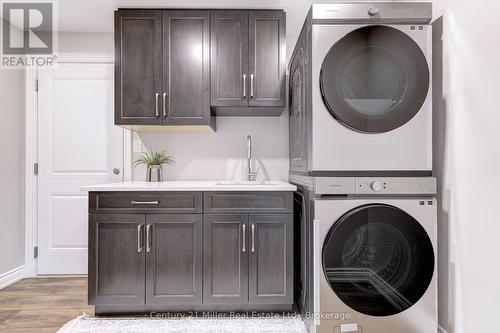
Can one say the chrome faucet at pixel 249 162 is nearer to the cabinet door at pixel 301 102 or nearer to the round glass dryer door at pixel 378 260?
the cabinet door at pixel 301 102

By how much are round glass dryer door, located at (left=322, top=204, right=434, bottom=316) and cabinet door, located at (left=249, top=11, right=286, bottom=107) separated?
1.27 m

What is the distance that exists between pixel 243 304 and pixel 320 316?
24.5 inches

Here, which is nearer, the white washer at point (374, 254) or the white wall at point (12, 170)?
the white washer at point (374, 254)

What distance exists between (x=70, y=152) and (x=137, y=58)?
1235 millimetres

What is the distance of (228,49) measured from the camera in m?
2.47

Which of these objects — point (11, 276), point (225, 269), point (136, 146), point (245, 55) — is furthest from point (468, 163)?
point (11, 276)

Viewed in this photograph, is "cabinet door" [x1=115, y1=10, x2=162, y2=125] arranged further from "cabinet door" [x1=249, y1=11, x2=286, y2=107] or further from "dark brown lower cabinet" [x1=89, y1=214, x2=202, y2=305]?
"dark brown lower cabinet" [x1=89, y1=214, x2=202, y2=305]

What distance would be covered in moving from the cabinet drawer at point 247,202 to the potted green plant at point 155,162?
84cm

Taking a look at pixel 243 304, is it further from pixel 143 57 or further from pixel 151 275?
pixel 143 57

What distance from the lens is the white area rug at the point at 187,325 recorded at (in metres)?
1.98

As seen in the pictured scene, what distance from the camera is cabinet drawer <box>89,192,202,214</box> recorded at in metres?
2.10

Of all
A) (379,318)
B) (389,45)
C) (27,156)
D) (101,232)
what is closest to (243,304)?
(379,318)

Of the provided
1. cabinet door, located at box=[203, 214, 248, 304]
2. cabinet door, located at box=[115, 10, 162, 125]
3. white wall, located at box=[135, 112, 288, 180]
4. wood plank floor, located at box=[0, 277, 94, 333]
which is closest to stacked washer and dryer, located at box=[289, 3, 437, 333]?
cabinet door, located at box=[203, 214, 248, 304]

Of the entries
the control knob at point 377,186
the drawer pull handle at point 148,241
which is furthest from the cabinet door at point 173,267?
the control knob at point 377,186
